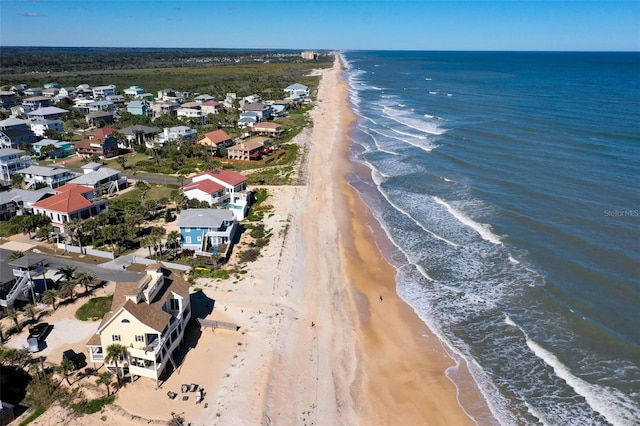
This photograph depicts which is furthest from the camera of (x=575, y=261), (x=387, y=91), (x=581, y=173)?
(x=387, y=91)

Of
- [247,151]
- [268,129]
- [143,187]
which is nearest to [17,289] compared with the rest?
[143,187]

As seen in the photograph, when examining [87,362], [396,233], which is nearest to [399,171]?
[396,233]

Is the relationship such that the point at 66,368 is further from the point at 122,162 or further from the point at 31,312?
the point at 122,162

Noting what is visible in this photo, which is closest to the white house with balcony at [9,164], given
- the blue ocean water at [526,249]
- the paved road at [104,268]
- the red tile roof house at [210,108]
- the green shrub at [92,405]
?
the paved road at [104,268]

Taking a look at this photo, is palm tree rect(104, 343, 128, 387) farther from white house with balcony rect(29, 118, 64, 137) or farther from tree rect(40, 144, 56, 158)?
white house with balcony rect(29, 118, 64, 137)

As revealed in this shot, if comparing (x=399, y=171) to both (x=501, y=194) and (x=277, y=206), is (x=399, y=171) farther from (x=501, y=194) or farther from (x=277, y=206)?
(x=277, y=206)

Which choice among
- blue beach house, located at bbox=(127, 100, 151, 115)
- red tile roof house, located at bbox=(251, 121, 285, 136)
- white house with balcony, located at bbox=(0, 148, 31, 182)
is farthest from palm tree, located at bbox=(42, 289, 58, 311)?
blue beach house, located at bbox=(127, 100, 151, 115)
